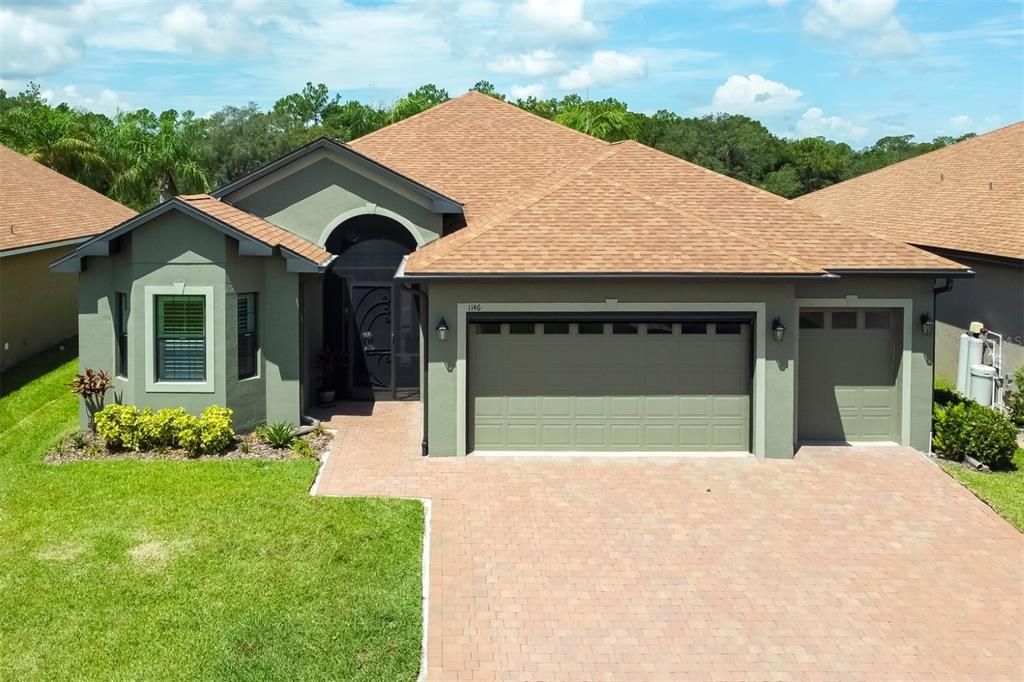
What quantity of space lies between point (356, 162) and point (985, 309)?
525 inches

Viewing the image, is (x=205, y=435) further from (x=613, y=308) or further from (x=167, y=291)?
(x=613, y=308)

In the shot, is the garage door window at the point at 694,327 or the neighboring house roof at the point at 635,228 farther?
the garage door window at the point at 694,327

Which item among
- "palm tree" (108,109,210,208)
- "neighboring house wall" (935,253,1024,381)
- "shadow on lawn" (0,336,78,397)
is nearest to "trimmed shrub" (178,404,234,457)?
"shadow on lawn" (0,336,78,397)

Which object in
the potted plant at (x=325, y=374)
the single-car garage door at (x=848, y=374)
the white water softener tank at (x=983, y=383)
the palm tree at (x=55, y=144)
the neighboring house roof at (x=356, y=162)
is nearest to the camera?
the single-car garage door at (x=848, y=374)

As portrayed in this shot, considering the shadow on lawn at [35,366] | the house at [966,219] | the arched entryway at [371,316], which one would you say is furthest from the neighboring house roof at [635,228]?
the shadow on lawn at [35,366]

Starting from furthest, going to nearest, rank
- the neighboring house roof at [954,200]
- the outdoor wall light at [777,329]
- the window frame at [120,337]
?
1. the neighboring house roof at [954,200]
2. the window frame at [120,337]
3. the outdoor wall light at [777,329]

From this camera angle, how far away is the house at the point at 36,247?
1912 centimetres

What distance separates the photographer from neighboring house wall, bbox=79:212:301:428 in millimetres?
14602

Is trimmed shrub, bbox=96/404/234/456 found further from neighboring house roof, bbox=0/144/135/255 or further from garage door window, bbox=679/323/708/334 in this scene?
garage door window, bbox=679/323/708/334

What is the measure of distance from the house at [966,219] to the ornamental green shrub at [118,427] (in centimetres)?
1611

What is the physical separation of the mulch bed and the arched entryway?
3.85 metres

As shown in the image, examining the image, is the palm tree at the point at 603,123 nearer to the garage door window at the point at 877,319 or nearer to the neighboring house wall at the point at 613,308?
the garage door window at the point at 877,319

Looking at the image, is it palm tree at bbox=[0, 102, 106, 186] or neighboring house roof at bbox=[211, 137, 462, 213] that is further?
palm tree at bbox=[0, 102, 106, 186]

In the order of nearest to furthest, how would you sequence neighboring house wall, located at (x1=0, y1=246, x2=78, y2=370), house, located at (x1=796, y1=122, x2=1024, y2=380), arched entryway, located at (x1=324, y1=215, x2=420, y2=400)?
house, located at (x1=796, y1=122, x2=1024, y2=380) → arched entryway, located at (x1=324, y1=215, x2=420, y2=400) → neighboring house wall, located at (x1=0, y1=246, x2=78, y2=370)
